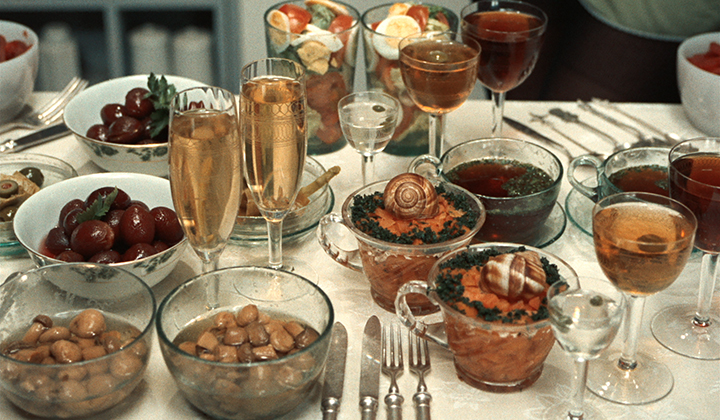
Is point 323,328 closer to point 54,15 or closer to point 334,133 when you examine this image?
point 334,133

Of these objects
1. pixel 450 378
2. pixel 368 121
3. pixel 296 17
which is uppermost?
pixel 296 17

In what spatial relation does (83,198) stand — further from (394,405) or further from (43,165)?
(394,405)

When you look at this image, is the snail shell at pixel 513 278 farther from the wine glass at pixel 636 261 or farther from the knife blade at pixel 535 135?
the knife blade at pixel 535 135

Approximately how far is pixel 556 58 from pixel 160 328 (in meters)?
2.09

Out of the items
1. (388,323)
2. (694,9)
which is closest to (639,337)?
(388,323)

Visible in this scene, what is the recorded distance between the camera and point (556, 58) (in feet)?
8.75

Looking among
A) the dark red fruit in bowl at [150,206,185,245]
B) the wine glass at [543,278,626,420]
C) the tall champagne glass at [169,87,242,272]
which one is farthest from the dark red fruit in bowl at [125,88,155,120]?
the wine glass at [543,278,626,420]

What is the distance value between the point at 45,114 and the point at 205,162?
86 cm

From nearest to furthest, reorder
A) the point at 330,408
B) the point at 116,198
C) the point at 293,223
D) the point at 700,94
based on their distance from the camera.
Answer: the point at 330,408
the point at 116,198
the point at 293,223
the point at 700,94

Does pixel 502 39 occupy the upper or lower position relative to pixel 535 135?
upper

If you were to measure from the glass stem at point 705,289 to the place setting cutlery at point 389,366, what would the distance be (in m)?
0.42

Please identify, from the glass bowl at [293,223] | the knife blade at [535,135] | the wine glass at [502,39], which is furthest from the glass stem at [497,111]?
the glass bowl at [293,223]

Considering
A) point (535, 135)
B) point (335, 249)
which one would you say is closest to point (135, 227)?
point (335, 249)

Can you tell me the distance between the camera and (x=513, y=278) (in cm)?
A: 94
